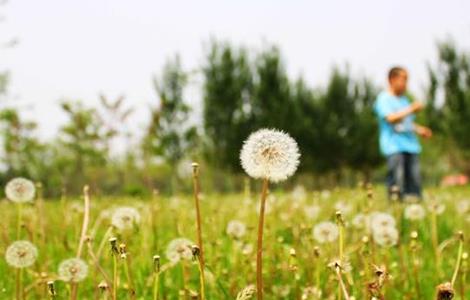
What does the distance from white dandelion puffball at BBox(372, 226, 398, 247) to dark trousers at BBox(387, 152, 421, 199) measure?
462 cm

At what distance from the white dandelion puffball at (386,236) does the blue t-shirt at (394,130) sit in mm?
4541

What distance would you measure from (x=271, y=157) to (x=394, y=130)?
5.94m

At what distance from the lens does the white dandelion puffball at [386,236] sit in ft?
8.43

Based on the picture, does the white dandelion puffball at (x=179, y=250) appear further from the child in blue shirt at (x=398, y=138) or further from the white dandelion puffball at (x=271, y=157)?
the child in blue shirt at (x=398, y=138)

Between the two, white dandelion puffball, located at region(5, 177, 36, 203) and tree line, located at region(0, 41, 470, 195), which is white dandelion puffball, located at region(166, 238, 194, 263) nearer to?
white dandelion puffball, located at region(5, 177, 36, 203)

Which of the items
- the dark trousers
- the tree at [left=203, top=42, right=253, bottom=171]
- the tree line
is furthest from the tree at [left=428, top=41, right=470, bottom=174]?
the dark trousers

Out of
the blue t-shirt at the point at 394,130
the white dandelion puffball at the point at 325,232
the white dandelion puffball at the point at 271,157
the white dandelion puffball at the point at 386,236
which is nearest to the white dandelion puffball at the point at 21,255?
the white dandelion puffball at the point at 271,157

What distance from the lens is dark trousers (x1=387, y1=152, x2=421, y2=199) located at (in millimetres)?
7191

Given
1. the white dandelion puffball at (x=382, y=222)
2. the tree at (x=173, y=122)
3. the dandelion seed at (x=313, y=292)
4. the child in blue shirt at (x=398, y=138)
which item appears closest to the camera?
the dandelion seed at (x=313, y=292)

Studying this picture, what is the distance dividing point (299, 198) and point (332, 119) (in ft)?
102

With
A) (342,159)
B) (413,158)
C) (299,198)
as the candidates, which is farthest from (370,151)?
(299,198)

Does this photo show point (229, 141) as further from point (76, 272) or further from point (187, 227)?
point (76, 272)

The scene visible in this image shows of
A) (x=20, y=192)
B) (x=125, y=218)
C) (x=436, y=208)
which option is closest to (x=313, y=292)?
(x=125, y=218)

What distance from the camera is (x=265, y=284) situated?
2.58 metres
